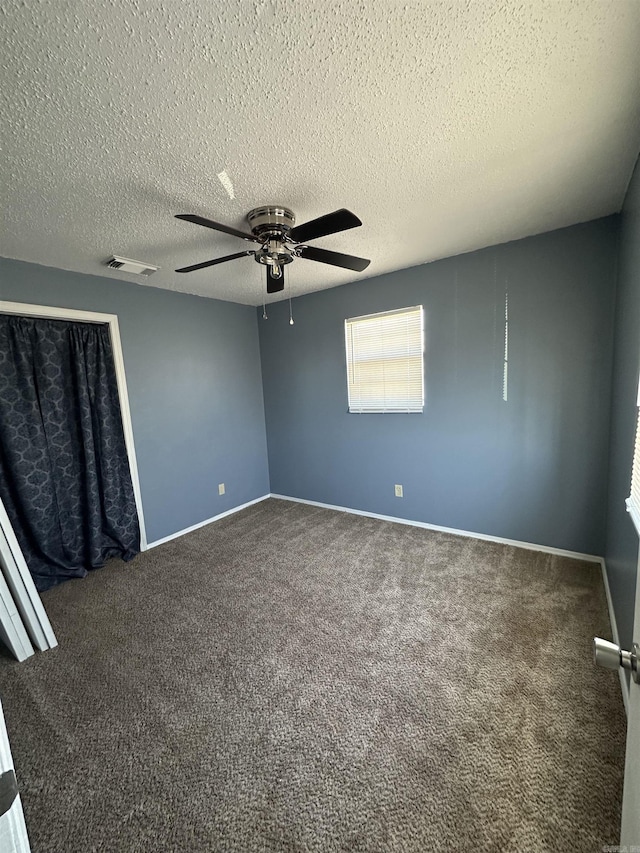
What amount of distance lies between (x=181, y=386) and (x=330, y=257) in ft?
7.06

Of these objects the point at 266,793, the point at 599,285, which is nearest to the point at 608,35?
the point at 599,285

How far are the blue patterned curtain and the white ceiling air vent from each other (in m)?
0.56

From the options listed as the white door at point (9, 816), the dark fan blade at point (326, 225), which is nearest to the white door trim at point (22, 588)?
the white door at point (9, 816)

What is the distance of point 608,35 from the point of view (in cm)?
100

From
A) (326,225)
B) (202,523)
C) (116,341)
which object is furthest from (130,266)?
(202,523)

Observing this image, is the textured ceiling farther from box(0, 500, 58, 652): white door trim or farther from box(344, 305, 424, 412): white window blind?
box(0, 500, 58, 652): white door trim

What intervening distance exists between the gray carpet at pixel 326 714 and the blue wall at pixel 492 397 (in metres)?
0.54

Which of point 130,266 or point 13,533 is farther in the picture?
point 130,266

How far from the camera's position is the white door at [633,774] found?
0.60 m

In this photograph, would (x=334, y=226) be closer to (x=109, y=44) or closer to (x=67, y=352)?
(x=109, y=44)

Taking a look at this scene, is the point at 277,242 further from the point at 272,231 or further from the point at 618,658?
the point at 618,658

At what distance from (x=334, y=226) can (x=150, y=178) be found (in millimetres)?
893

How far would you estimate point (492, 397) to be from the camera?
2721mm

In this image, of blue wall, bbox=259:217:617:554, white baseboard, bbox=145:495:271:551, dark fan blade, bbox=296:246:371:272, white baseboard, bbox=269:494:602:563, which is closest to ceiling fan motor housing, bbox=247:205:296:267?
dark fan blade, bbox=296:246:371:272
